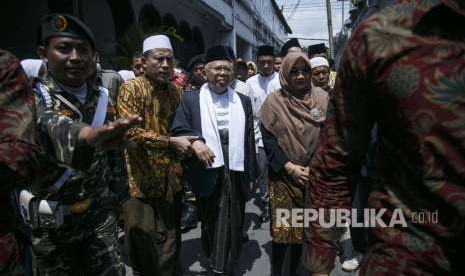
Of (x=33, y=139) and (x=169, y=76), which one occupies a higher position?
(x=169, y=76)

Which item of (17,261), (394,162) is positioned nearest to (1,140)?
(17,261)

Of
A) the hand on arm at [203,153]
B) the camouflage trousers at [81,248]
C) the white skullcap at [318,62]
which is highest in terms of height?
the white skullcap at [318,62]

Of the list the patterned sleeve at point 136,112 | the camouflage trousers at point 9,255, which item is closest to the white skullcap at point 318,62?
the patterned sleeve at point 136,112

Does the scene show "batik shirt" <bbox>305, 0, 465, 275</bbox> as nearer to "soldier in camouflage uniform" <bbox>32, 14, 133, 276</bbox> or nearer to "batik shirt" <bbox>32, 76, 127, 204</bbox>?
"batik shirt" <bbox>32, 76, 127, 204</bbox>

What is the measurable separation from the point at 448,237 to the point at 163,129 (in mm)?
2581

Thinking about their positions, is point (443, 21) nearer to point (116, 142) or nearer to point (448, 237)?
point (448, 237)

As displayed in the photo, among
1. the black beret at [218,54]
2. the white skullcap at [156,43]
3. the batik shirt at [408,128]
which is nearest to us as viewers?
the batik shirt at [408,128]

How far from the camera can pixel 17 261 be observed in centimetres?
150

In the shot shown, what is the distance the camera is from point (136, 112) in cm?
325

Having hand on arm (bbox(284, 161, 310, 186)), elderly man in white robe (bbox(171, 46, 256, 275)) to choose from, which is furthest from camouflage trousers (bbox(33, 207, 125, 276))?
hand on arm (bbox(284, 161, 310, 186))

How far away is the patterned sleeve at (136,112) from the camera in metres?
3.13

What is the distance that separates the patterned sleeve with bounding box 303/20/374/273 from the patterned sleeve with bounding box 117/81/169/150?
1.88 metres

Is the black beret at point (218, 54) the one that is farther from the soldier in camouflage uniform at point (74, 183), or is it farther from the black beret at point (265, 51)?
the black beret at point (265, 51)

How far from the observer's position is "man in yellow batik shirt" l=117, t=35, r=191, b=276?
3316 mm
